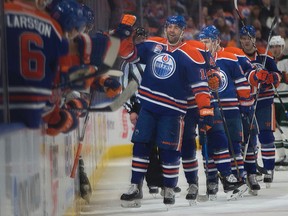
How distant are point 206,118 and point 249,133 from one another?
1.25 m

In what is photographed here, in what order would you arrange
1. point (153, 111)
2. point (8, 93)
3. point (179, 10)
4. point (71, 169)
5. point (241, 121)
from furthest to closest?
1. point (179, 10)
2. point (241, 121)
3. point (153, 111)
4. point (71, 169)
5. point (8, 93)

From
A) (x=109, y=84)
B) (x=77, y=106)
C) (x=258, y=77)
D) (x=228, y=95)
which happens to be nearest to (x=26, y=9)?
(x=77, y=106)

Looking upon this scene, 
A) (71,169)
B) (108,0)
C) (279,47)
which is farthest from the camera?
(108,0)

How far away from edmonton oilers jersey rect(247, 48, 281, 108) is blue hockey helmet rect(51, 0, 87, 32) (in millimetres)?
4121

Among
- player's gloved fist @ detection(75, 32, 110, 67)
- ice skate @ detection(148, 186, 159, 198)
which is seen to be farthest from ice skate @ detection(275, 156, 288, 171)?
player's gloved fist @ detection(75, 32, 110, 67)

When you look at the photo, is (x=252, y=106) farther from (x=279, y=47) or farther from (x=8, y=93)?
(x=8, y=93)

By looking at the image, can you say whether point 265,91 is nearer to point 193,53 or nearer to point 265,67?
point 265,67

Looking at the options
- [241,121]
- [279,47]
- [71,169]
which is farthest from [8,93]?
[279,47]

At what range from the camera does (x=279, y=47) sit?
8711 mm

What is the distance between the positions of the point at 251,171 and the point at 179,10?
5.01m

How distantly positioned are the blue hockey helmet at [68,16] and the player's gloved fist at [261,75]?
12.7 ft

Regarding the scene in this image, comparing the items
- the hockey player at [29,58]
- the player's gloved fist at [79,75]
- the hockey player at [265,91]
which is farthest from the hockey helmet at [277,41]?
the hockey player at [29,58]

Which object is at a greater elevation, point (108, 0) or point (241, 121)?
point (108, 0)

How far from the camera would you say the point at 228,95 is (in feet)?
23.5
